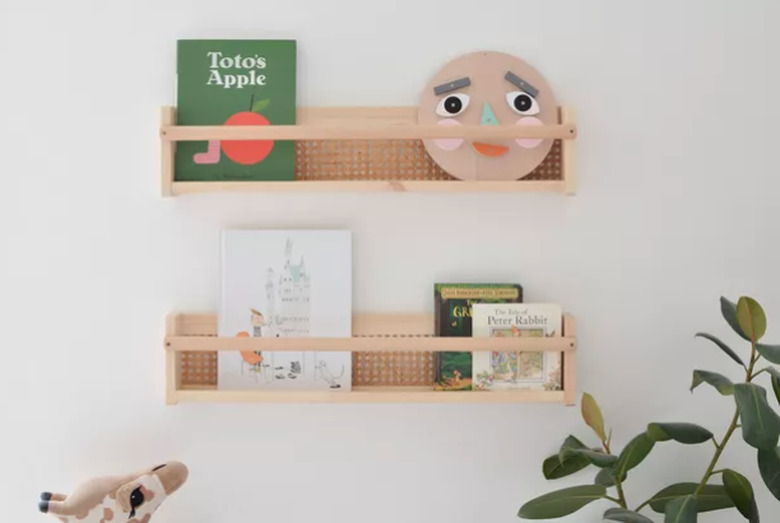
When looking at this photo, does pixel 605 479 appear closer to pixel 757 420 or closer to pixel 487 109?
pixel 757 420

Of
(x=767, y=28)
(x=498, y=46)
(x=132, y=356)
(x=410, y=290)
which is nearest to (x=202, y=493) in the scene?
(x=132, y=356)

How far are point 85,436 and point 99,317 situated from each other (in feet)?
0.80

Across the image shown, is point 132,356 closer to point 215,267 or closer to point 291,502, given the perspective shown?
point 215,267

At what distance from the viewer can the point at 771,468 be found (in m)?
1.46

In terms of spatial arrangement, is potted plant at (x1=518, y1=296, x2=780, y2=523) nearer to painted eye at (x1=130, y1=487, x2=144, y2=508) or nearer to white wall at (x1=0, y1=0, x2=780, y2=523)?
white wall at (x1=0, y1=0, x2=780, y2=523)

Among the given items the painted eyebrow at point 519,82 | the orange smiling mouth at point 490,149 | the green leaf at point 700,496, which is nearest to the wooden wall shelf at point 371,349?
the green leaf at point 700,496

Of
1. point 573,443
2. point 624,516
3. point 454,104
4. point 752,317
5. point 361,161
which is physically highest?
point 454,104

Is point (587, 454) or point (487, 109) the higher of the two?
point (487, 109)

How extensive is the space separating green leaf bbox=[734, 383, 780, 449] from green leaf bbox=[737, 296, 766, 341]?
12cm

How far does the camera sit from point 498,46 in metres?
1.68

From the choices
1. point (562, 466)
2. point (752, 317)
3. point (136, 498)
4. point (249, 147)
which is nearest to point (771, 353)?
point (752, 317)

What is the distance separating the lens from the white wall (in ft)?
5.50

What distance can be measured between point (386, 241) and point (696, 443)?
2.32 ft

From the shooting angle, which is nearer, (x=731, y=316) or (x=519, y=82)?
(x=731, y=316)
